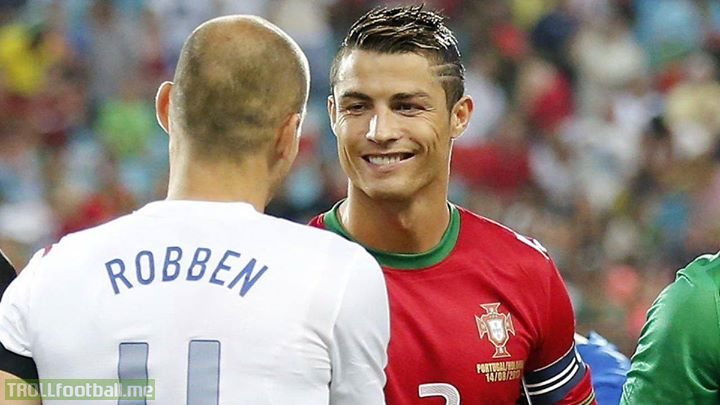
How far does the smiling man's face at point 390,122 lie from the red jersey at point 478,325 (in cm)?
20

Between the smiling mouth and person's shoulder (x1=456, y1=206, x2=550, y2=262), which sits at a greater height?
the smiling mouth

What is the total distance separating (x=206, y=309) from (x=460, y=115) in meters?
1.41

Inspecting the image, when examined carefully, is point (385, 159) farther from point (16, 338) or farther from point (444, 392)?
point (16, 338)

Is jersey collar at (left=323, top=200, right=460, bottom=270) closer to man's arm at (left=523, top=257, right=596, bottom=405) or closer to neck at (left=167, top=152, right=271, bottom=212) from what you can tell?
man's arm at (left=523, top=257, right=596, bottom=405)

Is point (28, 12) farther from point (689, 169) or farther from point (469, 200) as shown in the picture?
point (689, 169)

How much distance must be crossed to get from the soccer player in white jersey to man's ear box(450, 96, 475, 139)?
105cm

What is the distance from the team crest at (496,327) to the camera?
144 inches

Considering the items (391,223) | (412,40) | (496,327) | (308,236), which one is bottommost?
(496,327)

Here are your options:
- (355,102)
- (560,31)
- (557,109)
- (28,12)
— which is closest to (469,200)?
(557,109)

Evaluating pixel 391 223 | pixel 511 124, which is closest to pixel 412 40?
pixel 391 223

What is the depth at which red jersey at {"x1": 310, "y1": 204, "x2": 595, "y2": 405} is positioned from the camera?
3.62 m

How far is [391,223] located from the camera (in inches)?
148

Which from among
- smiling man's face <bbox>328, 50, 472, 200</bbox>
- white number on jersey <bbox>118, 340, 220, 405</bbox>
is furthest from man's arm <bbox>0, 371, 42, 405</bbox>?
smiling man's face <bbox>328, 50, 472, 200</bbox>

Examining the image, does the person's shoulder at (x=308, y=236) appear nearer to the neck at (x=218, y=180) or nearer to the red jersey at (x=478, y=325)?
the neck at (x=218, y=180)
